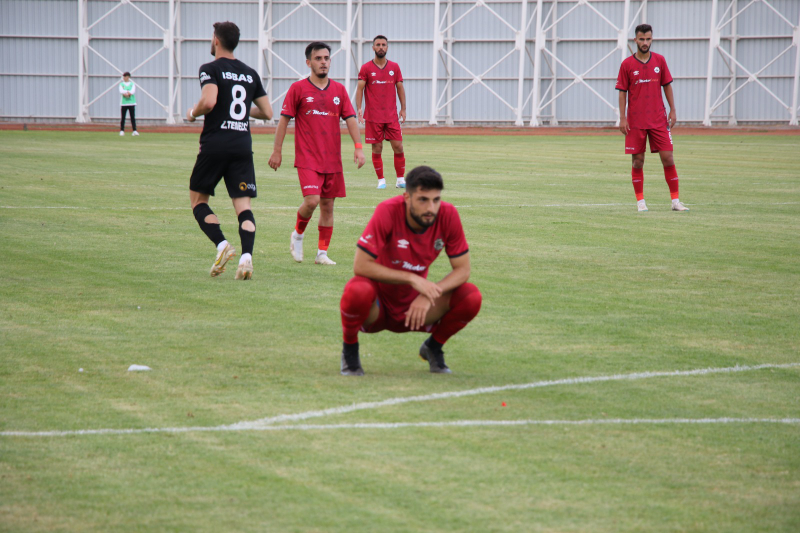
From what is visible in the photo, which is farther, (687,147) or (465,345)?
(687,147)

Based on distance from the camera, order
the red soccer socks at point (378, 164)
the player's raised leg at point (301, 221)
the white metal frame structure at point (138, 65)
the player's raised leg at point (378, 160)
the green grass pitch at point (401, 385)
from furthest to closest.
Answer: the white metal frame structure at point (138, 65) → the red soccer socks at point (378, 164) → the player's raised leg at point (378, 160) → the player's raised leg at point (301, 221) → the green grass pitch at point (401, 385)

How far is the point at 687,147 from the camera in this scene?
3089 centimetres

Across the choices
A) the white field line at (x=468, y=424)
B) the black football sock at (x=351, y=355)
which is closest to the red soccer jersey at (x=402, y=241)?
the black football sock at (x=351, y=355)

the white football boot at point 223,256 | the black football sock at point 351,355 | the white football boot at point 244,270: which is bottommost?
the black football sock at point 351,355

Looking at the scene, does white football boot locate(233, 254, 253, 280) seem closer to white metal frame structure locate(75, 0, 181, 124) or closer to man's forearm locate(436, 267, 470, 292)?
man's forearm locate(436, 267, 470, 292)

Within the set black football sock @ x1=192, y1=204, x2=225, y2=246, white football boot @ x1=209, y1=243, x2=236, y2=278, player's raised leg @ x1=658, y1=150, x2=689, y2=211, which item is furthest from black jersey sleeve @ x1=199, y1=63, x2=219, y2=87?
player's raised leg @ x1=658, y1=150, x2=689, y2=211

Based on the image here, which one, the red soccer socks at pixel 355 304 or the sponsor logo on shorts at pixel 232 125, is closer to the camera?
the red soccer socks at pixel 355 304

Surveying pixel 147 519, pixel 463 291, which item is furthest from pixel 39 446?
pixel 463 291

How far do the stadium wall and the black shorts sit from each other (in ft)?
128

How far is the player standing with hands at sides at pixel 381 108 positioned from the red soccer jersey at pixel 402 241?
12.0m

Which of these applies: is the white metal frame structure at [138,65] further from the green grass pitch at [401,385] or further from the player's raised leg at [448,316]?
the player's raised leg at [448,316]

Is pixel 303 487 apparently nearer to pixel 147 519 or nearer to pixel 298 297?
pixel 147 519

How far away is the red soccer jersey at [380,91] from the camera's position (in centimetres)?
1816

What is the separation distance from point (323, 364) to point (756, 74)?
43.8 m
